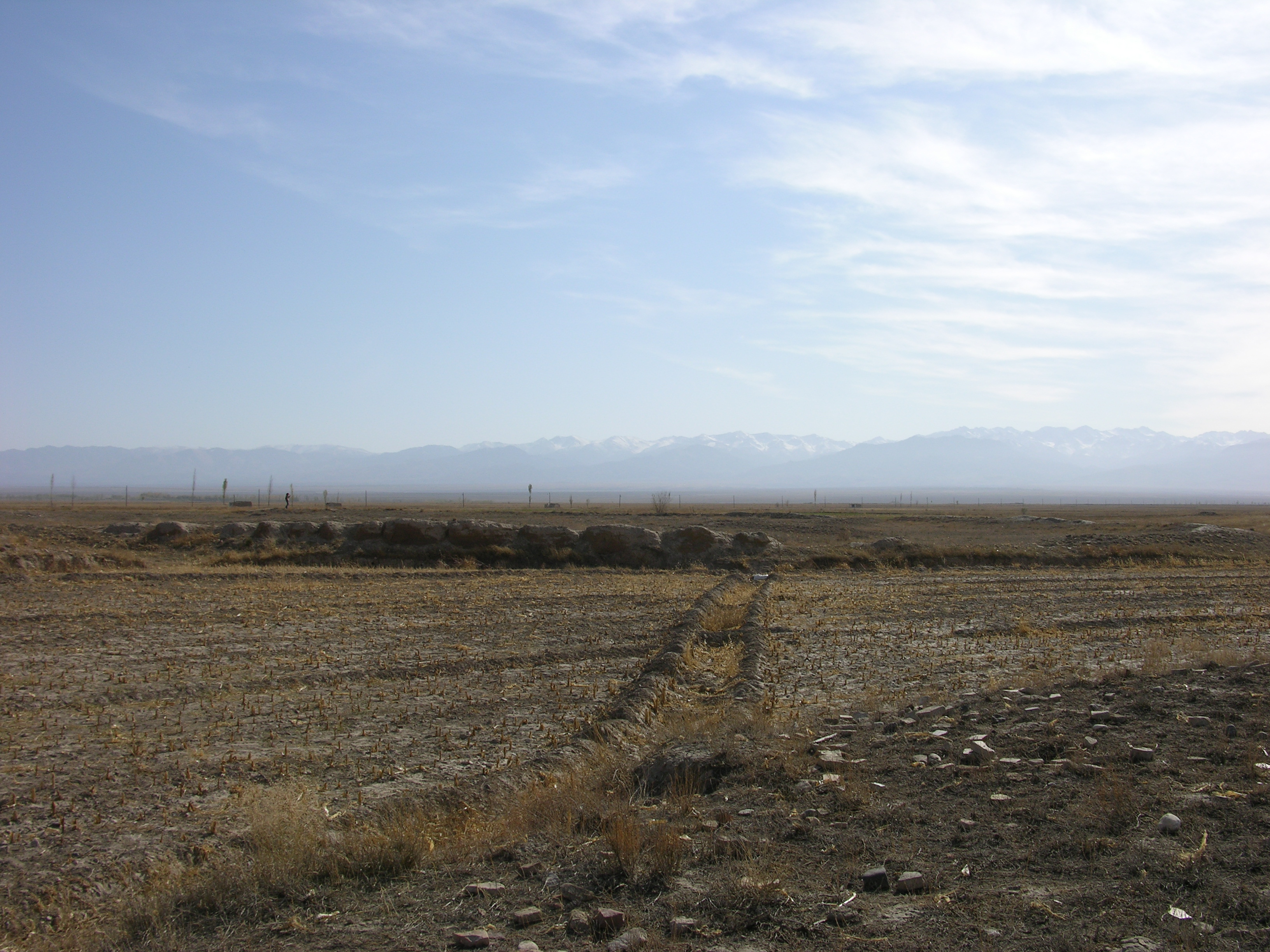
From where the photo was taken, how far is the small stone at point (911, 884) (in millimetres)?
5641

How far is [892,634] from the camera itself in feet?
58.3

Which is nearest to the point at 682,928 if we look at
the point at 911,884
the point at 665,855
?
the point at 665,855

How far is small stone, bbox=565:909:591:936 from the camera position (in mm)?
5301

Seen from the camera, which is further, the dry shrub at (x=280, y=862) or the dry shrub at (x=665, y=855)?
the dry shrub at (x=665, y=855)

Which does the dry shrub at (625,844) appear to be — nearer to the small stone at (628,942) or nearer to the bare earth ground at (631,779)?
the bare earth ground at (631,779)

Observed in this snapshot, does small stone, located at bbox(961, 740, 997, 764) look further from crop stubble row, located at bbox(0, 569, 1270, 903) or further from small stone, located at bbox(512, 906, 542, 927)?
small stone, located at bbox(512, 906, 542, 927)

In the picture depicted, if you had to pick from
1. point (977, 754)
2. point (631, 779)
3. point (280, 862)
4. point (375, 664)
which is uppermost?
point (977, 754)

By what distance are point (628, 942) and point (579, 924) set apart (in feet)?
1.40

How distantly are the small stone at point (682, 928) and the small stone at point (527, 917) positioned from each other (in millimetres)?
898

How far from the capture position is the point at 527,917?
5488mm

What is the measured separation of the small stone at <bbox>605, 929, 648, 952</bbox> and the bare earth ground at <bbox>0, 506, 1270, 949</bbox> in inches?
7.8

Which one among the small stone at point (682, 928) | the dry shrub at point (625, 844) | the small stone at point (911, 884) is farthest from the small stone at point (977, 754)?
the small stone at point (682, 928)

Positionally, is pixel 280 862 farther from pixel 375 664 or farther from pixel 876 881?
pixel 375 664

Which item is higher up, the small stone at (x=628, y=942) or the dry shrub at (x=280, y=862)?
the small stone at (x=628, y=942)
